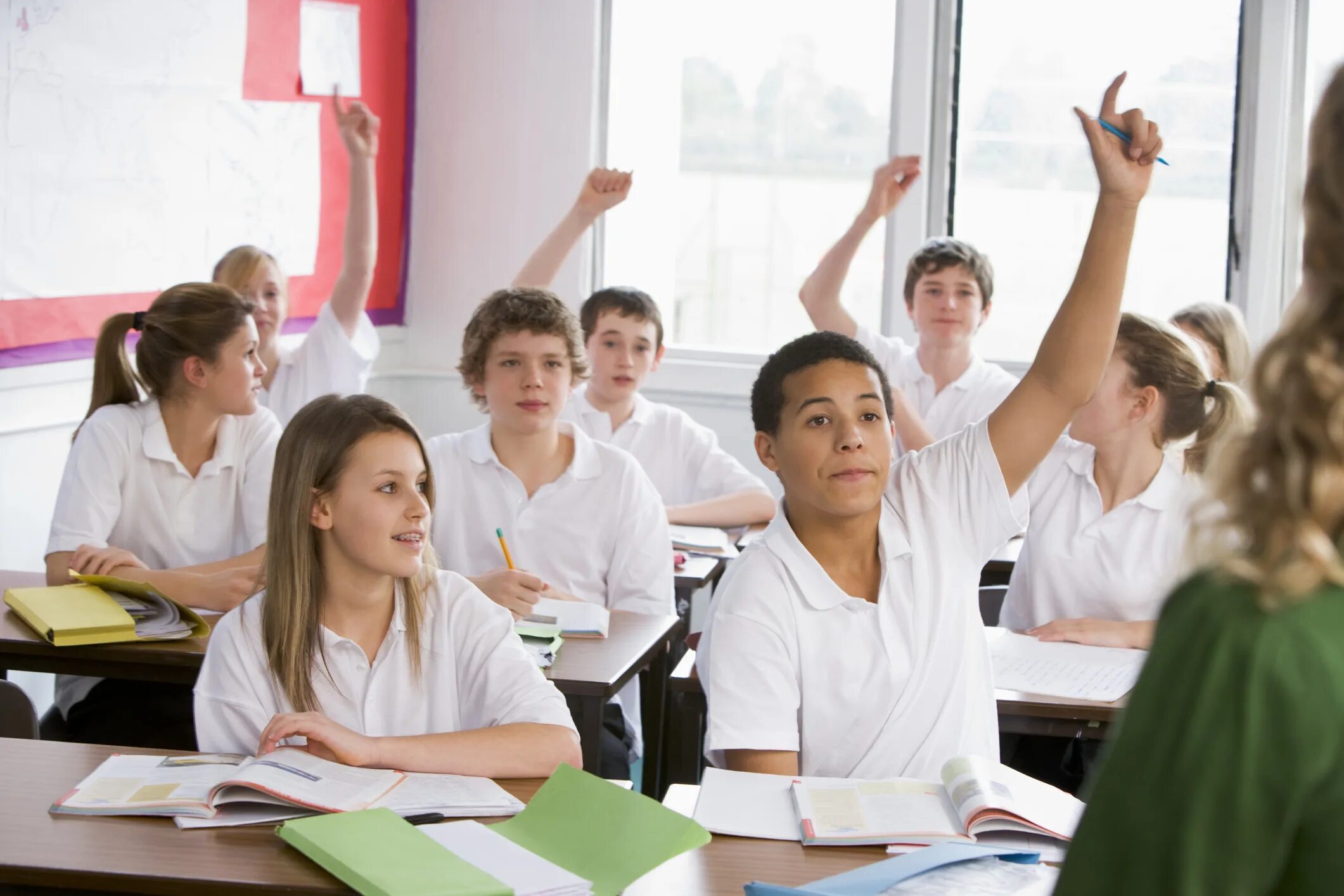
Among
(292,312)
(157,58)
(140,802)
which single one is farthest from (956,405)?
(140,802)

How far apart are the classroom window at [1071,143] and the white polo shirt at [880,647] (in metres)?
3.71

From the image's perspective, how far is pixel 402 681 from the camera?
1958mm

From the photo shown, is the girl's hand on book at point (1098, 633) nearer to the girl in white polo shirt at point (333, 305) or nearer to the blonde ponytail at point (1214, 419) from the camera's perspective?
the blonde ponytail at point (1214, 419)

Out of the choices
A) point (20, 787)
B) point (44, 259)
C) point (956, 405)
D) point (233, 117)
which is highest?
point (233, 117)

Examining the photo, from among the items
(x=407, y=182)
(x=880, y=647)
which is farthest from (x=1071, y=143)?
(x=880, y=647)

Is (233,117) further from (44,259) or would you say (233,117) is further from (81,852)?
(81,852)

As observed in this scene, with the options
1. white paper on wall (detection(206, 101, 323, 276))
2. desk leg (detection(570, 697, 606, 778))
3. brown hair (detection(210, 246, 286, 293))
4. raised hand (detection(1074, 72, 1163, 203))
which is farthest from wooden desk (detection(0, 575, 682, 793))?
white paper on wall (detection(206, 101, 323, 276))

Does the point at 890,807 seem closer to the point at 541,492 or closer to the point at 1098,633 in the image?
the point at 1098,633

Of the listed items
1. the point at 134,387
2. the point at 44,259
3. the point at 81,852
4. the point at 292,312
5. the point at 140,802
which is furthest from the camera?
the point at 292,312

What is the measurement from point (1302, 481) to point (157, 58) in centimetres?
382

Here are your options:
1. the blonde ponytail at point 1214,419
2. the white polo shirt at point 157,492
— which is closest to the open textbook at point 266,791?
the white polo shirt at point 157,492

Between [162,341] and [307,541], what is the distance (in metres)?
Answer: 1.22

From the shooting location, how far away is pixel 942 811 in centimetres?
157

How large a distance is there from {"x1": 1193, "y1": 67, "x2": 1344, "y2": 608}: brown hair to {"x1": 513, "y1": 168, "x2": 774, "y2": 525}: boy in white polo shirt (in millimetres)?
3394
